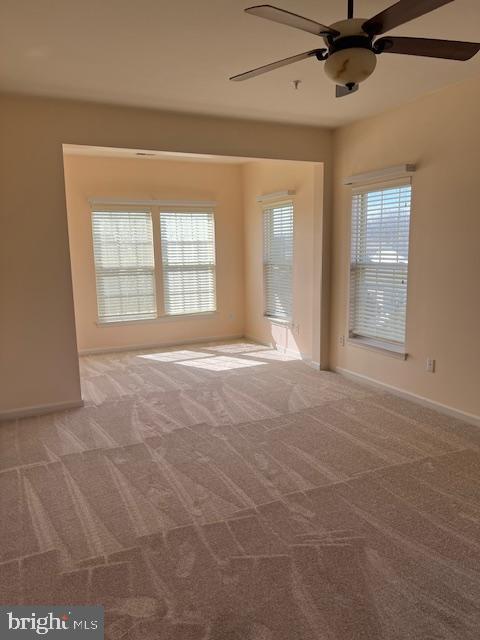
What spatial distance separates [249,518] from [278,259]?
4294 mm

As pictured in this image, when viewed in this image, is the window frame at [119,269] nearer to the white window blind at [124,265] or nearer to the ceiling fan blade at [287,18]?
the white window blind at [124,265]

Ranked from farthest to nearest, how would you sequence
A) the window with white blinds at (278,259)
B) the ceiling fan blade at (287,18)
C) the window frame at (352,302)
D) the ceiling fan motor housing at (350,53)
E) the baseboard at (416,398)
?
the window with white blinds at (278,259)
the window frame at (352,302)
the baseboard at (416,398)
the ceiling fan motor housing at (350,53)
the ceiling fan blade at (287,18)

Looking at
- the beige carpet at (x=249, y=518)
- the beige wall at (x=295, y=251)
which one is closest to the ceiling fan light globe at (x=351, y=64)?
the beige carpet at (x=249, y=518)

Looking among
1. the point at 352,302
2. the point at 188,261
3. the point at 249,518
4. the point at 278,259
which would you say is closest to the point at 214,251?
the point at 188,261

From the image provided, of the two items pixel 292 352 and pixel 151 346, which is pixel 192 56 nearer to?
pixel 292 352

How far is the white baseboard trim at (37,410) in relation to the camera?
3972 mm

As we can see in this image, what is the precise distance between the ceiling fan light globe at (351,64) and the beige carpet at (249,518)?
7.27 ft

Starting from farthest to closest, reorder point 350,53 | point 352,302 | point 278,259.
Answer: point 278,259
point 352,302
point 350,53

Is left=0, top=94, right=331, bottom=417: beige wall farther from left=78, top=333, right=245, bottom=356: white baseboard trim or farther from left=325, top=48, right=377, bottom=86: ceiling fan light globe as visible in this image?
left=325, top=48, right=377, bottom=86: ceiling fan light globe

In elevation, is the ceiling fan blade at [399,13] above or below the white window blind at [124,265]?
above

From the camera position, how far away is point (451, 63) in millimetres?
3109

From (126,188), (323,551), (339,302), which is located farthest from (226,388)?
(126,188)

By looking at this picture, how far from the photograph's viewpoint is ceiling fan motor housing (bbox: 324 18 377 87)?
1.95m

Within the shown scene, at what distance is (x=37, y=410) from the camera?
407 centimetres
